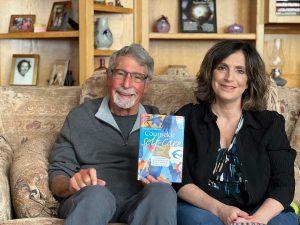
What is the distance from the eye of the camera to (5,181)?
215cm

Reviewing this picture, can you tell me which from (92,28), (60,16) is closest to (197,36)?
(92,28)

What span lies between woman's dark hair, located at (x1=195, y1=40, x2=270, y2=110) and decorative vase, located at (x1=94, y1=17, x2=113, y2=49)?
142 centimetres

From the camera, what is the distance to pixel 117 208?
2076 mm

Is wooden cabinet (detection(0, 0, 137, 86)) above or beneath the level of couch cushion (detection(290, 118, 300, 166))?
above

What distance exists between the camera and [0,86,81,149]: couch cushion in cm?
270

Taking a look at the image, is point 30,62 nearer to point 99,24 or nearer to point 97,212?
point 99,24

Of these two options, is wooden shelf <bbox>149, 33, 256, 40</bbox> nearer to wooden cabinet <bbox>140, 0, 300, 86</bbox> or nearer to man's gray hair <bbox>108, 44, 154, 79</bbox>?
wooden cabinet <bbox>140, 0, 300, 86</bbox>

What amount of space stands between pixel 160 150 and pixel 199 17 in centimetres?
193

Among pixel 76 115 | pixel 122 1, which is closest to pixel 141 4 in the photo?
pixel 122 1

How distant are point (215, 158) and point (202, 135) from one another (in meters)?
0.10

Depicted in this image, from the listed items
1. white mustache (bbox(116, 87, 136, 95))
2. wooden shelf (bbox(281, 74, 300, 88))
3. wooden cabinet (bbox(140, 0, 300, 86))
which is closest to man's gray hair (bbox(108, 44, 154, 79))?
white mustache (bbox(116, 87, 136, 95))

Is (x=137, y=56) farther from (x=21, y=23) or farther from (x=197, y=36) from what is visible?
(x=21, y=23)

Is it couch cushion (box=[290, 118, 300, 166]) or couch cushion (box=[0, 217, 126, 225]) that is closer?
couch cushion (box=[0, 217, 126, 225])

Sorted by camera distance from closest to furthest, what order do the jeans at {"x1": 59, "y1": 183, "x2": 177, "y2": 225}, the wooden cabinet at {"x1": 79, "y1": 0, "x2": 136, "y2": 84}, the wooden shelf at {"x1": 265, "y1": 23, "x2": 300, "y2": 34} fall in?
the jeans at {"x1": 59, "y1": 183, "x2": 177, "y2": 225} < the wooden cabinet at {"x1": 79, "y1": 0, "x2": 136, "y2": 84} < the wooden shelf at {"x1": 265, "y1": 23, "x2": 300, "y2": 34}
